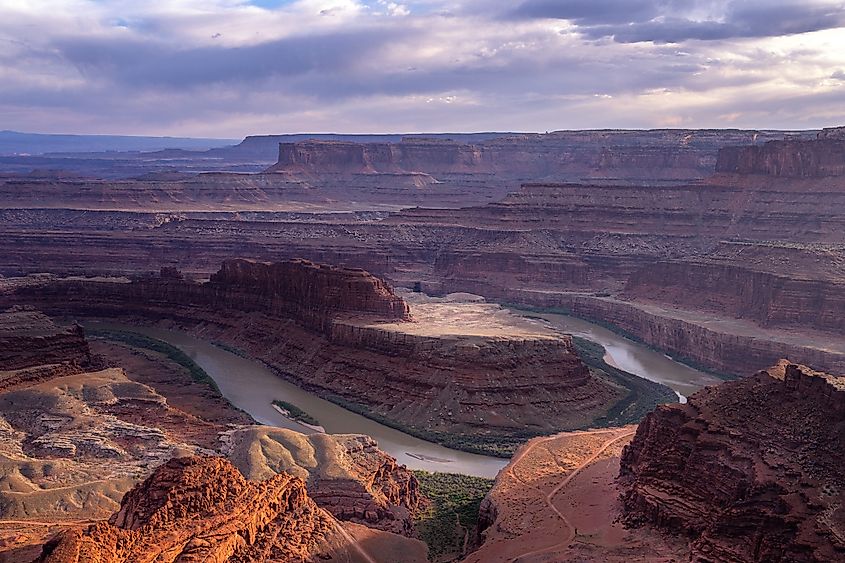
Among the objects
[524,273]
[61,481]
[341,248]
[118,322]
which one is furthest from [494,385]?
[341,248]

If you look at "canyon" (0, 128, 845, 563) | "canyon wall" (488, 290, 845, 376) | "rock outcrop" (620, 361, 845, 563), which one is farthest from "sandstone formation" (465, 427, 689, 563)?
"canyon wall" (488, 290, 845, 376)

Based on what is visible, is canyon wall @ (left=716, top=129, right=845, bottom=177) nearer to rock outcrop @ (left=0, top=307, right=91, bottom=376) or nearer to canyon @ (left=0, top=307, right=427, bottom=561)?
canyon @ (left=0, top=307, right=427, bottom=561)

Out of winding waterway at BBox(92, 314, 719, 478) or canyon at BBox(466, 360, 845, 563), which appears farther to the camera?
winding waterway at BBox(92, 314, 719, 478)

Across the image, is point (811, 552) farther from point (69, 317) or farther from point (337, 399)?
point (69, 317)

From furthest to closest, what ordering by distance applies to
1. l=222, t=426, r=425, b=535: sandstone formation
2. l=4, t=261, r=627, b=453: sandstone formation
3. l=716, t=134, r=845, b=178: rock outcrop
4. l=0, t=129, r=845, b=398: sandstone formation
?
l=716, t=134, r=845, b=178: rock outcrop < l=0, t=129, r=845, b=398: sandstone formation < l=4, t=261, r=627, b=453: sandstone formation < l=222, t=426, r=425, b=535: sandstone formation

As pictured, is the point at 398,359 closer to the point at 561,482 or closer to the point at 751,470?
the point at 561,482
